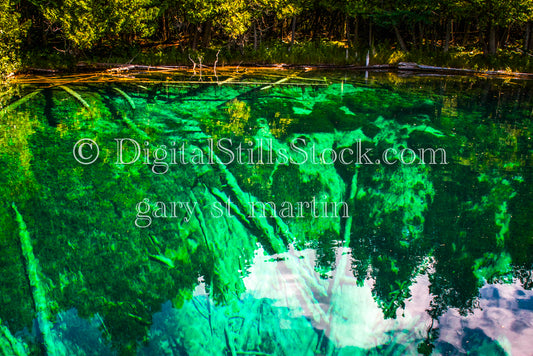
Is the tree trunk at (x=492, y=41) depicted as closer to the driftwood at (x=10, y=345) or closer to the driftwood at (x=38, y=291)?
the driftwood at (x=38, y=291)

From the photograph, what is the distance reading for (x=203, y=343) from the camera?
4172 millimetres

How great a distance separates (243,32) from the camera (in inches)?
784

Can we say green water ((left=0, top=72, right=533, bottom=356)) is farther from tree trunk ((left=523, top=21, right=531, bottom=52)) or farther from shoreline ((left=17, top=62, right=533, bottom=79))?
tree trunk ((left=523, top=21, right=531, bottom=52))

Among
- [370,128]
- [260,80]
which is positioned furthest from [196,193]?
[260,80]

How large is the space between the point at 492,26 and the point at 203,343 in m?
18.5

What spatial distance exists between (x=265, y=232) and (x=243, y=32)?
616 inches

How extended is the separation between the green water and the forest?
6.44m

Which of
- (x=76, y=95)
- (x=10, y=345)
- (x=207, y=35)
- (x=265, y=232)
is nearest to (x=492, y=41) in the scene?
(x=207, y=35)

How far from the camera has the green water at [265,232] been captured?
432 centimetres

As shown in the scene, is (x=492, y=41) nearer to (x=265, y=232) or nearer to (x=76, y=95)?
(x=76, y=95)

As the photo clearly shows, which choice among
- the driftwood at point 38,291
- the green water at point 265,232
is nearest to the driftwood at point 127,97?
the green water at point 265,232

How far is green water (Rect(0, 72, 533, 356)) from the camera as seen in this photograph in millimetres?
4316

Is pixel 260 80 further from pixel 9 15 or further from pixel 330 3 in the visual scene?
pixel 9 15

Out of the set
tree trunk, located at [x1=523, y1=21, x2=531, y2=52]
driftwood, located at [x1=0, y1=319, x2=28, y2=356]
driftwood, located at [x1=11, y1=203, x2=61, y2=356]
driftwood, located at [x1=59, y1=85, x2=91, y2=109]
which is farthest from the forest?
driftwood, located at [x1=0, y1=319, x2=28, y2=356]
